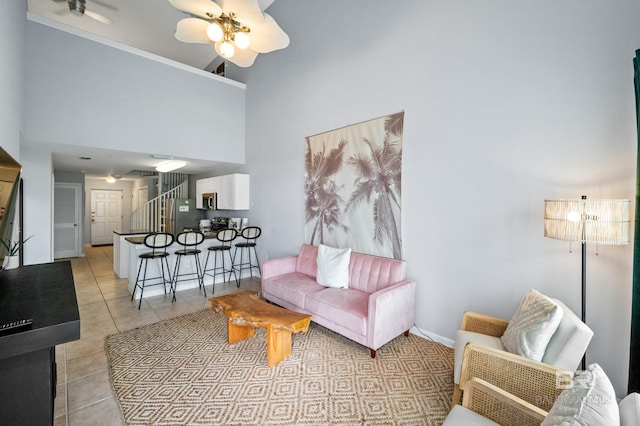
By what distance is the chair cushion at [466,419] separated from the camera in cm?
130

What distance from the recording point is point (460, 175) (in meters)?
2.81

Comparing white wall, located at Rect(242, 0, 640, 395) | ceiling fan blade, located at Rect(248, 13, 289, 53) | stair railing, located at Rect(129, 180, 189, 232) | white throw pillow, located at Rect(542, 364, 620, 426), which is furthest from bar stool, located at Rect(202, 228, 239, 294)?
white throw pillow, located at Rect(542, 364, 620, 426)

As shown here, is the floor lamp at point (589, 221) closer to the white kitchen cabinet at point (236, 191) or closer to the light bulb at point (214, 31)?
the light bulb at point (214, 31)

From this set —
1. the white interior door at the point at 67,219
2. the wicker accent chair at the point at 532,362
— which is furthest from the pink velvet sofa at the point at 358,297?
the white interior door at the point at 67,219

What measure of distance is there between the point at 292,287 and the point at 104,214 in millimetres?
9979

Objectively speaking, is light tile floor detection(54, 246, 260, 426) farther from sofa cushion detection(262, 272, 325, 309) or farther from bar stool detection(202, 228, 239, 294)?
sofa cushion detection(262, 272, 325, 309)

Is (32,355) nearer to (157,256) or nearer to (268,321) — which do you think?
(268,321)

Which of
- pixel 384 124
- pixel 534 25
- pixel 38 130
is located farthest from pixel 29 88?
pixel 534 25

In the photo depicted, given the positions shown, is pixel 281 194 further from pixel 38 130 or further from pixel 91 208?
pixel 91 208

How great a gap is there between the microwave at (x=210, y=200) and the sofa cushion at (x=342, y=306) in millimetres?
4018

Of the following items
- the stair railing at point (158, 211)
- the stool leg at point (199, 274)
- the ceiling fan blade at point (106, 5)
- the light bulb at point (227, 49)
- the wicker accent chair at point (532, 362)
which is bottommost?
the stool leg at point (199, 274)

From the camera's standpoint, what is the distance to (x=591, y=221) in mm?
1754

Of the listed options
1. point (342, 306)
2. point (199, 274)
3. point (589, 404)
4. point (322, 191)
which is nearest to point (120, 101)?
point (199, 274)

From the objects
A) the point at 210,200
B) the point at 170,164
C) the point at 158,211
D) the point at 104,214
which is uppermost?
the point at 170,164
